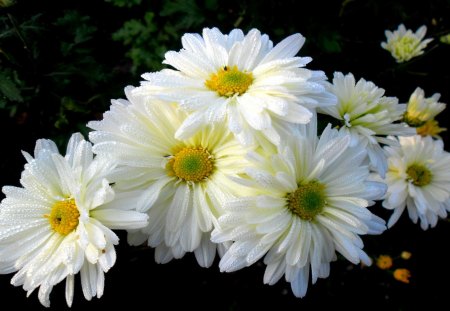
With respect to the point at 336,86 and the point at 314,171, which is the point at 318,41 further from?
the point at 314,171

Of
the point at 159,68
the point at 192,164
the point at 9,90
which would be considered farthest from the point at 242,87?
the point at 9,90

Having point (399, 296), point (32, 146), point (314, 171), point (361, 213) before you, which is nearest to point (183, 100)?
point (314, 171)

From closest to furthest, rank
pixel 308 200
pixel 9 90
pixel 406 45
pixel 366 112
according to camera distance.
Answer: pixel 308 200 → pixel 366 112 → pixel 9 90 → pixel 406 45

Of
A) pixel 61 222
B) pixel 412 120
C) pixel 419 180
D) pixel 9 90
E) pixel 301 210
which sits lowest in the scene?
pixel 419 180

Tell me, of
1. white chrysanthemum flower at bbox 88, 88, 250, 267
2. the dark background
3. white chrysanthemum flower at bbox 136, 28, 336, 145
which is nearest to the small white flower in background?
the dark background

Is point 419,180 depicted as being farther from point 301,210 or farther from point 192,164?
point 192,164

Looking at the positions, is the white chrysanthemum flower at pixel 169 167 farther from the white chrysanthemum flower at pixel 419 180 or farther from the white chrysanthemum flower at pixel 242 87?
the white chrysanthemum flower at pixel 419 180
